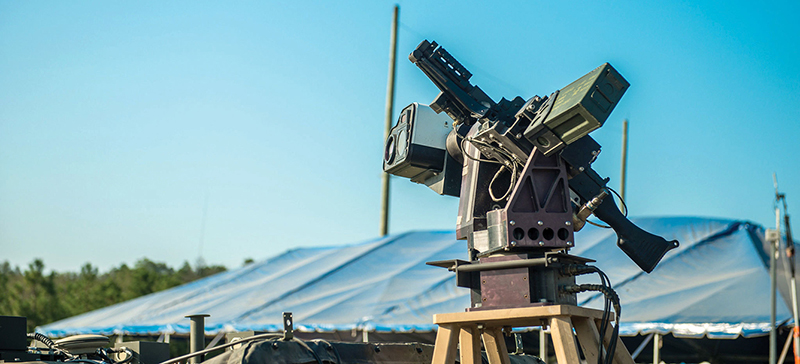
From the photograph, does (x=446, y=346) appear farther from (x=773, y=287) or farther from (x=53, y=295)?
(x=53, y=295)

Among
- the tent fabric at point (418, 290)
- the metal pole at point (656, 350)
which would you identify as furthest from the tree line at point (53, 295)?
the metal pole at point (656, 350)

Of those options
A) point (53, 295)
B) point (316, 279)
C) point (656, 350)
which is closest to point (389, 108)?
point (316, 279)

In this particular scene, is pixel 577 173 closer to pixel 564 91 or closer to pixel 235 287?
pixel 564 91

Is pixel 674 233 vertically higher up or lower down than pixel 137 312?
higher up

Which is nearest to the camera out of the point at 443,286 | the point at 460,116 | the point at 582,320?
the point at 582,320

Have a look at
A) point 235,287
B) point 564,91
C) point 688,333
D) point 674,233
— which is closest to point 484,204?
point 564,91

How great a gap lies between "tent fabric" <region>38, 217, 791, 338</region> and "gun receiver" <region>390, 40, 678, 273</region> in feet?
18.5

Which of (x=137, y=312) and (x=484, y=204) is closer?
(x=484, y=204)

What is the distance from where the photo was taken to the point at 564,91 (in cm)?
326

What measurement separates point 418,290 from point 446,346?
7786mm

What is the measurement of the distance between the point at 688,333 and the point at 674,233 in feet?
10.4

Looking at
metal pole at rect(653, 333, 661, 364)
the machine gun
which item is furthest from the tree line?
the machine gun

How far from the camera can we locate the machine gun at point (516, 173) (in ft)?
10.5

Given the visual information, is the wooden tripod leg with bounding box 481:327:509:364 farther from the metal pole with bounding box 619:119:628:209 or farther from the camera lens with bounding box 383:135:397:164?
the metal pole with bounding box 619:119:628:209
